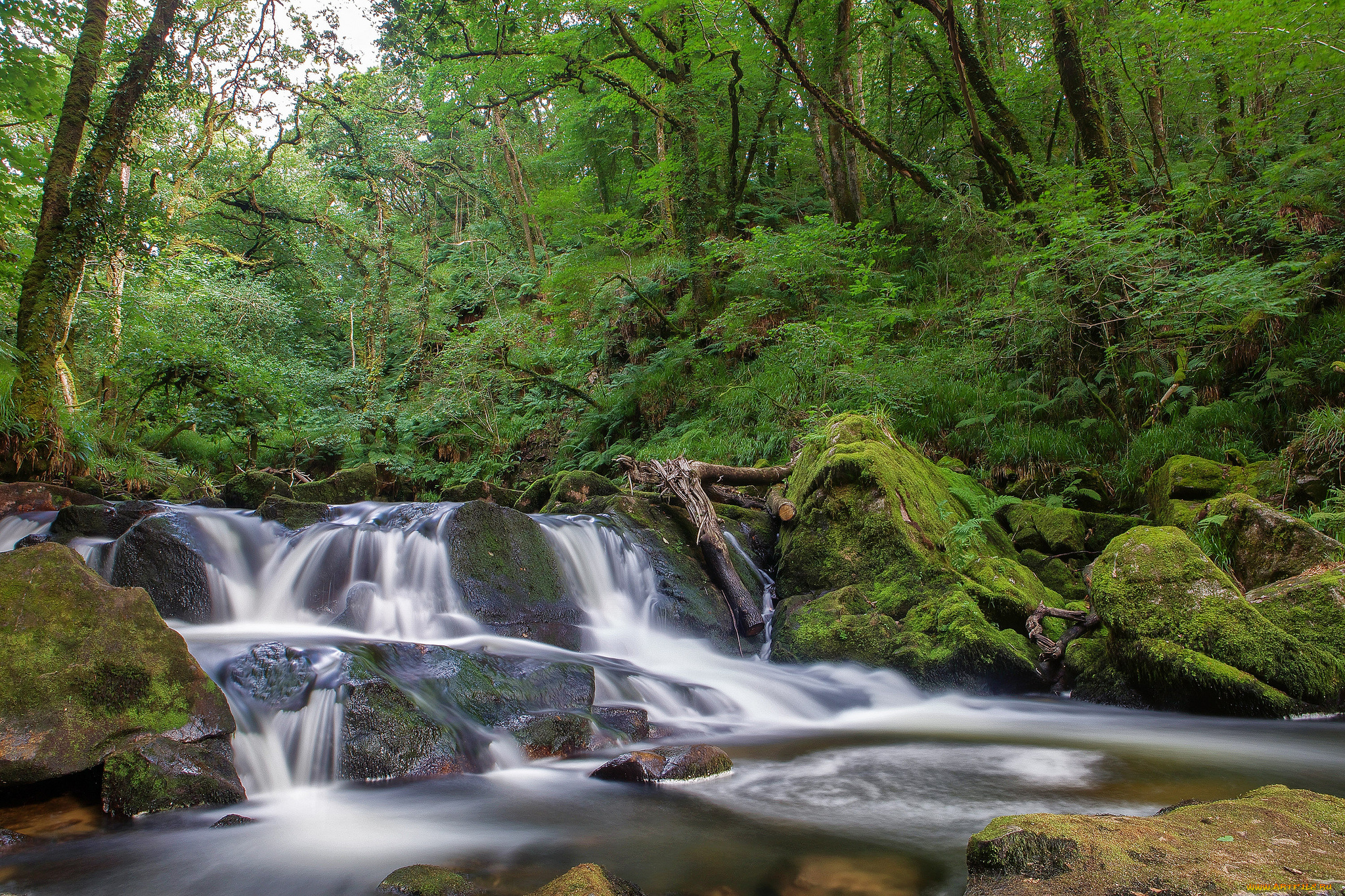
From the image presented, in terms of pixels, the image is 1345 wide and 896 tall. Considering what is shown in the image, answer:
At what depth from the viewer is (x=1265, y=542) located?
596 cm

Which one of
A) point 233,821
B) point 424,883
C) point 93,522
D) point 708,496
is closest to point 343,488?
point 93,522

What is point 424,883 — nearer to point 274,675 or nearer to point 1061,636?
point 274,675

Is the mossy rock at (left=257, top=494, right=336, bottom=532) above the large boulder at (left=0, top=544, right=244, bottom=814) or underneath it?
above

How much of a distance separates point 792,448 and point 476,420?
358 inches

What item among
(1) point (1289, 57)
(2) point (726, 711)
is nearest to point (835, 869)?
(2) point (726, 711)

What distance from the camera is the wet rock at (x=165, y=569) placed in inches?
228

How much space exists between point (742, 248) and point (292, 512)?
806cm

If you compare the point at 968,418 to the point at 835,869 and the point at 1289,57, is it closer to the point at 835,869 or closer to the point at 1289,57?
the point at 1289,57

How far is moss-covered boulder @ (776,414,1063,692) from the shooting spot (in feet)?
19.0

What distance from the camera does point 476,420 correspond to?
1656 cm

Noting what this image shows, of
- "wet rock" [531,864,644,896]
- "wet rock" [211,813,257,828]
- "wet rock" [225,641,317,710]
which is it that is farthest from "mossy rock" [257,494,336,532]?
"wet rock" [531,864,644,896]

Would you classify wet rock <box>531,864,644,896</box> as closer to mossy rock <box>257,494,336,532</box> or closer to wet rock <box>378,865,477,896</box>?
wet rock <box>378,865,477,896</box>

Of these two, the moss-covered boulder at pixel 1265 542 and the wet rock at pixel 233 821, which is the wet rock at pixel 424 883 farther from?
the moss-covered boulder at pixel 1265 542

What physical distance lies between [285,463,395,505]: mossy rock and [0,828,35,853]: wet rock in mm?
7421
